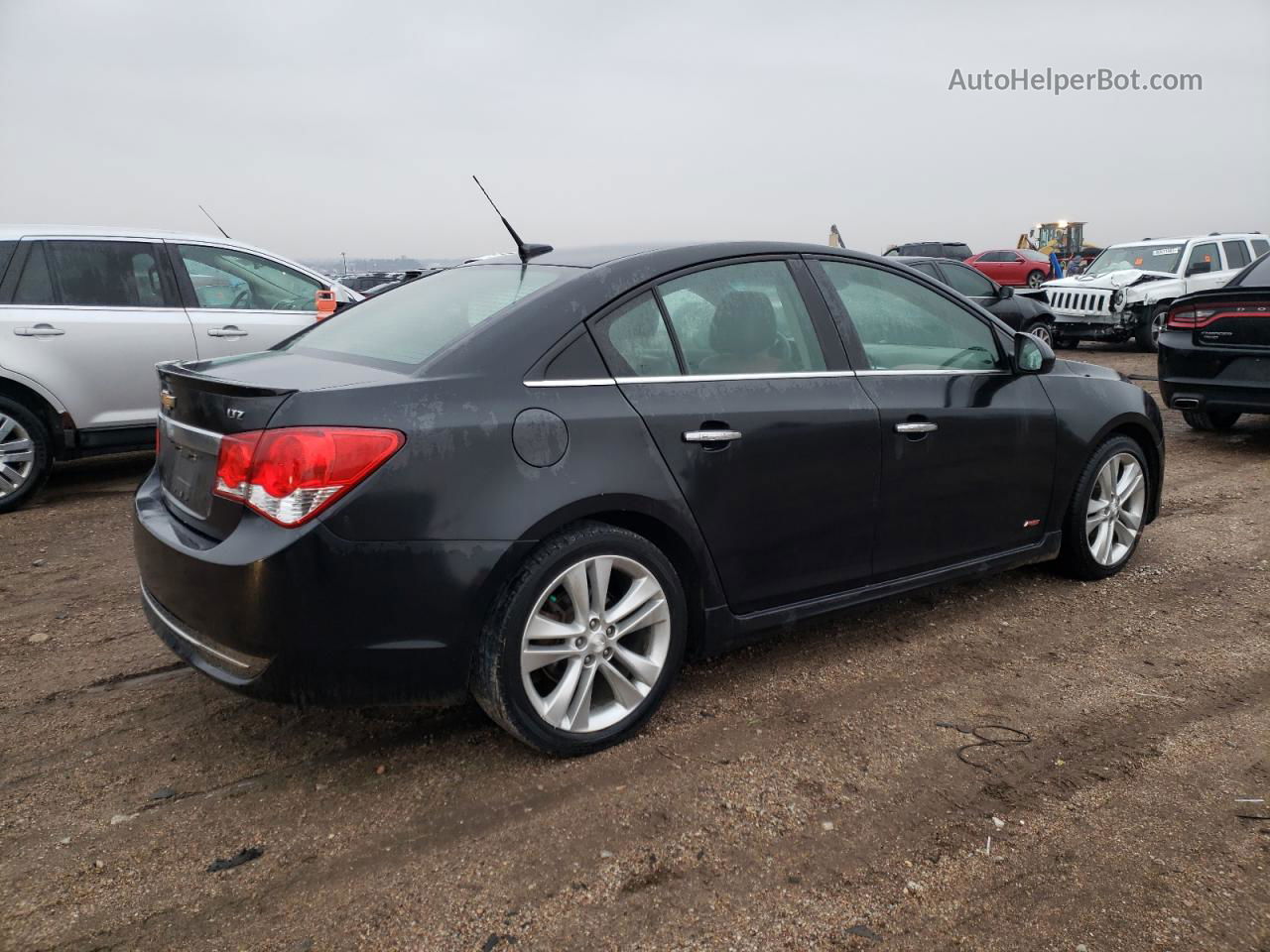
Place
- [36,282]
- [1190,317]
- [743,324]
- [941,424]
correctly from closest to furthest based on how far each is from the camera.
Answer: [743,324] → [941,424] → [36,282] → [1190,317]

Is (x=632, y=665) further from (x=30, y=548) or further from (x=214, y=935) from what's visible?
(x=30, y=548)

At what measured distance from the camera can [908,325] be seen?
12.4 ft

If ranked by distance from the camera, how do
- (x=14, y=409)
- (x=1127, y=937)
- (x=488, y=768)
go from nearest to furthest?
(x=1127, y=937) < (x=488, y=768) < (x=14, y=409)

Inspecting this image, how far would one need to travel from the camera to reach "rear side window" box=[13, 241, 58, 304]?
6016 millimetres

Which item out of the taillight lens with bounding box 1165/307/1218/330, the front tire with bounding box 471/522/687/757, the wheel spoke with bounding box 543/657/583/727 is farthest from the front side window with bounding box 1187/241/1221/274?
the wheel spoke with bounding box 543/657/583/727

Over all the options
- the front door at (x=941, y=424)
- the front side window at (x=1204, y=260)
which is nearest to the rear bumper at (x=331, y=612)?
the front door at (x=941, y=424)

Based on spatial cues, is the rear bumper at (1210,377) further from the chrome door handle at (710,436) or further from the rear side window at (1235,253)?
the rear side window at (1235,253)

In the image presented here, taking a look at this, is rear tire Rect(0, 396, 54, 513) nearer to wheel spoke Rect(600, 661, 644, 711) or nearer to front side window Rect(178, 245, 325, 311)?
front side window Rect(178, 245, 325, 311)

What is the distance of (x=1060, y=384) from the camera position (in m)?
4.16

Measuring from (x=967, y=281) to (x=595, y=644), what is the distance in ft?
43.0

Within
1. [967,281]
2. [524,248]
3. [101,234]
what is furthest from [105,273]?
[967,281]

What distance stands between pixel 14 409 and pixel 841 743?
17.9ft

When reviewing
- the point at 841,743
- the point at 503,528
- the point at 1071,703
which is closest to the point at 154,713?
the point at 503,528

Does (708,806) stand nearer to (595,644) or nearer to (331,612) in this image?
(595,644)
